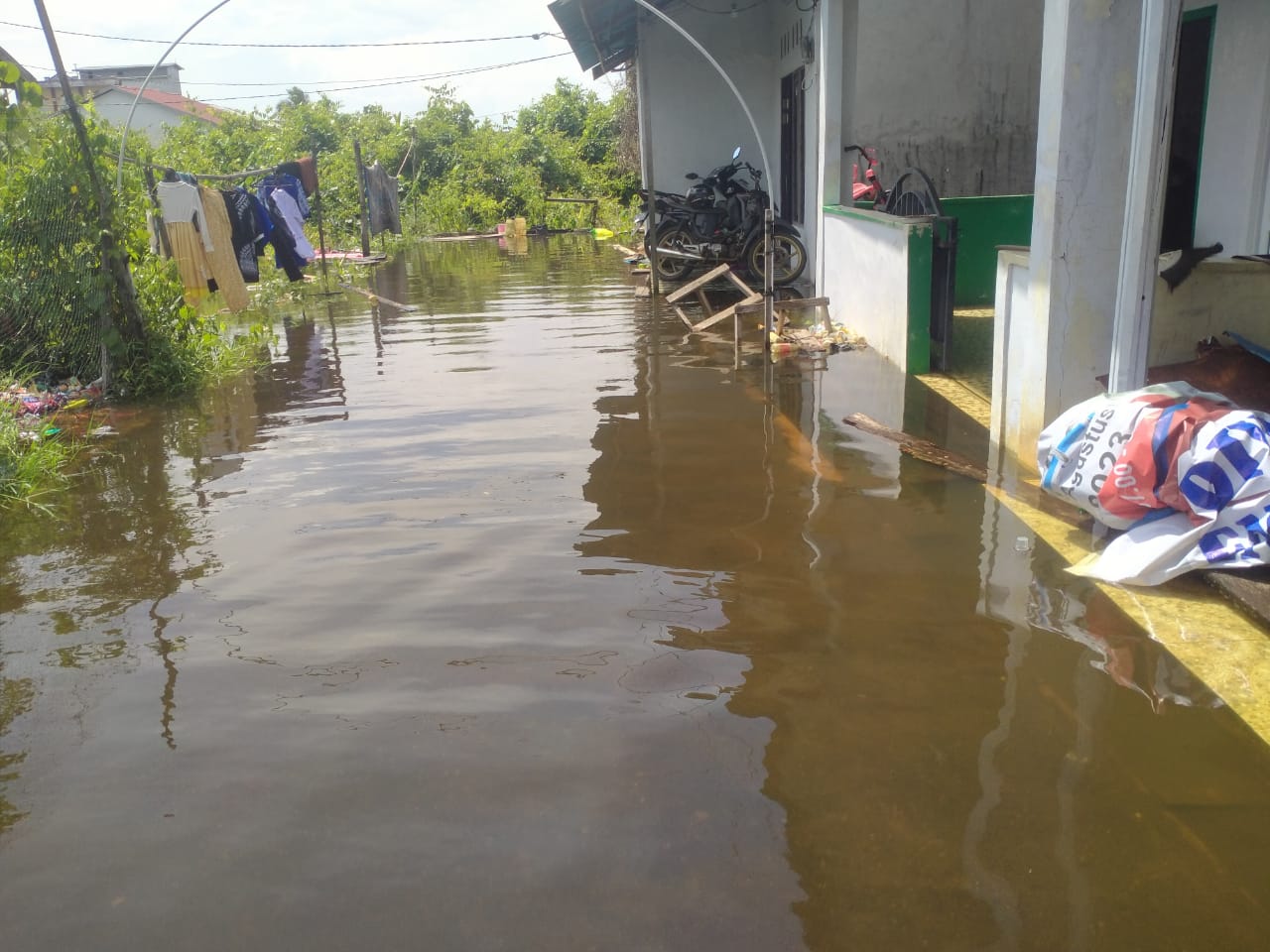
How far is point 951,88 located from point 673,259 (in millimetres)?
4367

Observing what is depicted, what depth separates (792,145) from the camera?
14.5 metres

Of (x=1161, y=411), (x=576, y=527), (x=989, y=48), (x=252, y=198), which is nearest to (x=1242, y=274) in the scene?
(x=1161, y=411)

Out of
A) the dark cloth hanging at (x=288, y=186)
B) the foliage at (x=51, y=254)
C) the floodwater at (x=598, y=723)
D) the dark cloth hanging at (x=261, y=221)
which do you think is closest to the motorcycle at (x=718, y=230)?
the dark cloth hanging at (x=288, y=186)

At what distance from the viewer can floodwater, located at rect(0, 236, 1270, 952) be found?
2.37 m

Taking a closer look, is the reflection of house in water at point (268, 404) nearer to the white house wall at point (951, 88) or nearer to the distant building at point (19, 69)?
the distant building at point (19, 69)

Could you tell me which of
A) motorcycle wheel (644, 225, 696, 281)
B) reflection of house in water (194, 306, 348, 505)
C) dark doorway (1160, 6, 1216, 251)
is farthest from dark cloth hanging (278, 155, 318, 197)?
dark doorway (1160, 6, 1216, 251)

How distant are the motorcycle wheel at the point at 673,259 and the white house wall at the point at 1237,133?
25.4 feet

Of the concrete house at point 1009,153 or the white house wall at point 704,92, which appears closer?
the concrete house at point 1009,153

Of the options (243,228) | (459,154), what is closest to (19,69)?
(243,228)

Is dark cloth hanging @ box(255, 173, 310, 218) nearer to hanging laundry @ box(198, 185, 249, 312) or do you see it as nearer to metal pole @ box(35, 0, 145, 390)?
hanging laundry @ box(198, 185, 249, 312)

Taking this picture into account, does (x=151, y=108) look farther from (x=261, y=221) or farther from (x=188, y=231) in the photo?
(x=188, y=231)

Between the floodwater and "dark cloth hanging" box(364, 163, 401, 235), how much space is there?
16705mm

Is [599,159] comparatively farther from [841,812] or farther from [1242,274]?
[841,812]

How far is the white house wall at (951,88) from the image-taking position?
1155 centimetres
